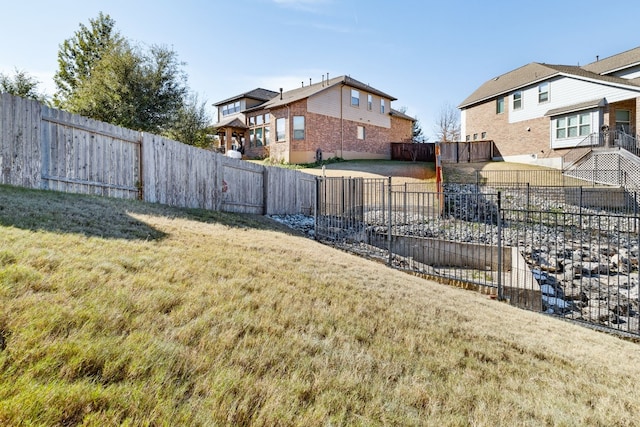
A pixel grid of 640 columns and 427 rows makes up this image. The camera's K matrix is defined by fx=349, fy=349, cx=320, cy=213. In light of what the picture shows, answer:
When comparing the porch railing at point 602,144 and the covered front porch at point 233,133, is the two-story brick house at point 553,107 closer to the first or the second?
the porch railing at point 602,144

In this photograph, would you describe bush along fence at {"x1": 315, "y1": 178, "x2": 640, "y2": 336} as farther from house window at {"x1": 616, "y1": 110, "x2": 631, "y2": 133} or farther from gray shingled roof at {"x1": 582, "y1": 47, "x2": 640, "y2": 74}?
gray shingled roof at {"x1": 582, "y1": 47, "x2": 640, "y2": 74}

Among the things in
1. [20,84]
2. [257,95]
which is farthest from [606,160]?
[20,84]

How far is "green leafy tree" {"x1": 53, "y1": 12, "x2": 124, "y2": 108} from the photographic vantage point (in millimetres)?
27984

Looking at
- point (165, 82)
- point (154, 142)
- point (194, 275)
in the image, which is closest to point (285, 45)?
point (154, 142)

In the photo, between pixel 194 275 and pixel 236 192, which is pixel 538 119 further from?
pixel 194 275

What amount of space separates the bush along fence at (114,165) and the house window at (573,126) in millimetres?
20295

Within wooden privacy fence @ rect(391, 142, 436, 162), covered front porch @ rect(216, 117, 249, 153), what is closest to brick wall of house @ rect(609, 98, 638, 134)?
wooden privacy fence @ rect(391, 142, 436, 162)

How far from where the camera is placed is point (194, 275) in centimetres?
350

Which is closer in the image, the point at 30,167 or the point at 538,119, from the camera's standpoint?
the point at 30,167

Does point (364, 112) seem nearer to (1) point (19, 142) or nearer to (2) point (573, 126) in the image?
(2) point (573, 126)

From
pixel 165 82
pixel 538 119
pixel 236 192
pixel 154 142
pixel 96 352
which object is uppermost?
pixel 165 82

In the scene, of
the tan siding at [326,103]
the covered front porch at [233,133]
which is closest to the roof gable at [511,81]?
the tan siding at [326,103]

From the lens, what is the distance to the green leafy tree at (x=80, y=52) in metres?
28.0

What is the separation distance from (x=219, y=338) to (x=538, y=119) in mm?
27978
